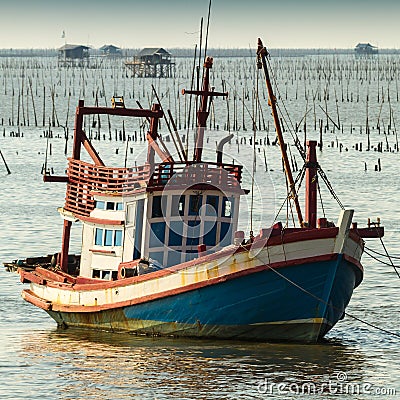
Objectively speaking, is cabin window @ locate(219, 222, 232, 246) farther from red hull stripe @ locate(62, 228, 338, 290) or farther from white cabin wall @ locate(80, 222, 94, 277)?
white cabin wall @ locate(80, 222, 94, 277)

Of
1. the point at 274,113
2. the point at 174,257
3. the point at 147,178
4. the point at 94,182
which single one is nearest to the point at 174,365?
the point at 174,257

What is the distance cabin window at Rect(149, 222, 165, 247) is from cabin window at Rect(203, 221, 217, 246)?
3.55 ft

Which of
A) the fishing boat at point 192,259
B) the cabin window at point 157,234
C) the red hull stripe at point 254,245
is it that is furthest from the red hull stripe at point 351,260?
the cabin window at point 157,234

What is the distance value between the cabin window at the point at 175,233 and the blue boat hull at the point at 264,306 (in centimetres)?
178

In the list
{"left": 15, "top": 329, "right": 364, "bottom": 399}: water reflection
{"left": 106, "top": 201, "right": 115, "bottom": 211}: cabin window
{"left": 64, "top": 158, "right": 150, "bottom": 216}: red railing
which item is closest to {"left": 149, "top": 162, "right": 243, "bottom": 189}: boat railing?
{"left": 64, "top": 158, "right": 150, "bottom": 216}: red railing

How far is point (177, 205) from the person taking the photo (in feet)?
96.3

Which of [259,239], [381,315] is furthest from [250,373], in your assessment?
[381,315]

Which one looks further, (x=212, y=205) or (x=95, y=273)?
(x=95, y=273)

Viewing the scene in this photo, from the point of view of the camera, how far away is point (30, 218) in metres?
52.8

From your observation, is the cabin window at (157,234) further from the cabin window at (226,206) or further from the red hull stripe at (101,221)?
the cabin window at (226,206)

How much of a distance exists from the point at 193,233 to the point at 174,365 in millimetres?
3948

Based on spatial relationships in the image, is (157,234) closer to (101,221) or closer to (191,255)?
(191,255)

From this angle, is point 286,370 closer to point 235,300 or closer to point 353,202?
point 235,300

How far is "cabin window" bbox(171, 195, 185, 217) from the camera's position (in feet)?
96.1
